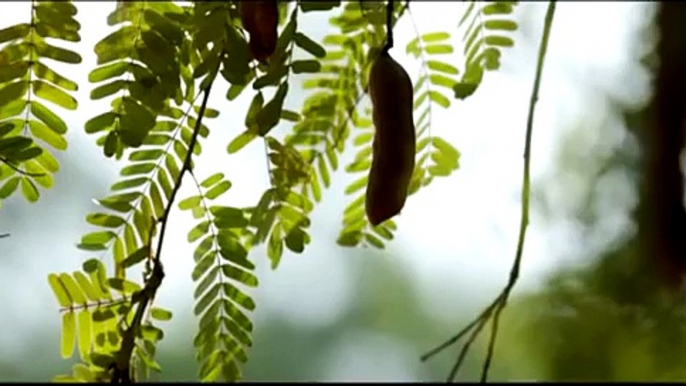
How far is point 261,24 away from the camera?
0.50 m

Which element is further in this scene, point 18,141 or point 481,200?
point 481,200

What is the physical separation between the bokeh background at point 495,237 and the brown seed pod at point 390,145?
0.24 meters

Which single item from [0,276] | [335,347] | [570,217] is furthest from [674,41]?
[335,347]

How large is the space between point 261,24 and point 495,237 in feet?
2.10

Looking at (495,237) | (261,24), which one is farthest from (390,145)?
(495,237)

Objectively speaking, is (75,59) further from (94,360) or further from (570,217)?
(570,217)

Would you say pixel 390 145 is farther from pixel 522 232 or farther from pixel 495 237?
pixel 495 237

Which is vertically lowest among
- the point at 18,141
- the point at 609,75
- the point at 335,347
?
the point at 335,347

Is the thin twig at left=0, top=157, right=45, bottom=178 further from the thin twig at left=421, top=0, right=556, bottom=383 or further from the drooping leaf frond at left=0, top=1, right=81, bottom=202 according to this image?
the thin twig at left=421, top=0, right=556, bottom=383

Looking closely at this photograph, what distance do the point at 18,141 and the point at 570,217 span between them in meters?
0.63

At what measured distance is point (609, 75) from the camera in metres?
1.13

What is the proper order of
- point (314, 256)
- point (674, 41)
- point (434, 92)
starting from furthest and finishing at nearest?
1. point (314, 256)
2. point (434, 92)
3. point (674, 41)

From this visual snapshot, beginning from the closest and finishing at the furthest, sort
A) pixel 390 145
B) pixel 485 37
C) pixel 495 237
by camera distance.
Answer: pixel 390 145
pixel 485 37
pixel 495 237

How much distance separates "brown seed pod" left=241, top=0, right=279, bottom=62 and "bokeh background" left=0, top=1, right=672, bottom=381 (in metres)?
0.21
